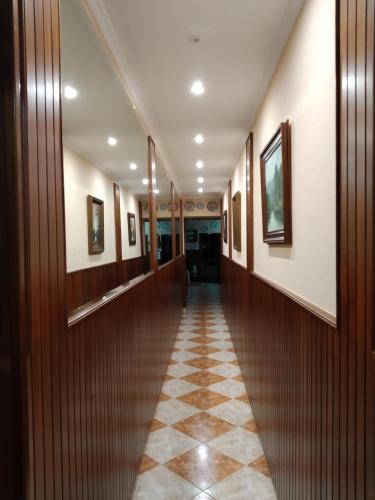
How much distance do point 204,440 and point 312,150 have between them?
2.30 m

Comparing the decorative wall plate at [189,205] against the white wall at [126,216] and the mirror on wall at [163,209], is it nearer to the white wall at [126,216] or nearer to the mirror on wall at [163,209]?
the mirror on wall at [163,209]

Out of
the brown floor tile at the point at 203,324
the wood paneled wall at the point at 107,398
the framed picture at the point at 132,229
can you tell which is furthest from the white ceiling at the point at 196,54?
the brown floor tile at the point at 203,324

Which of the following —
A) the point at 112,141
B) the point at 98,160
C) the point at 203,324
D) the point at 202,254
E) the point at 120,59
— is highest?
the point at 120,59

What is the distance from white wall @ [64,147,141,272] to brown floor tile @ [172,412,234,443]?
1712 mm

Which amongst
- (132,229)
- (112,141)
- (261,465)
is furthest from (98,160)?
(261,465)

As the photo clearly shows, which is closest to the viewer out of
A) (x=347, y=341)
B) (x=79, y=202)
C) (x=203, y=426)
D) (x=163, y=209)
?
(x=347, y=341)

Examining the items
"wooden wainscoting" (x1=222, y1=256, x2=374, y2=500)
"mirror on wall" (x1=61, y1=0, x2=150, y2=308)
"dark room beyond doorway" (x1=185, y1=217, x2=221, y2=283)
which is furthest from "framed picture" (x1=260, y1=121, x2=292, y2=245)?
"dark room beyond doorway" (x1=185, y1=217, x2=221, y2=283)

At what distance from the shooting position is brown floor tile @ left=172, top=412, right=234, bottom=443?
2.64m

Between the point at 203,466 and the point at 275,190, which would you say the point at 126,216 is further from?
the point at 203,466

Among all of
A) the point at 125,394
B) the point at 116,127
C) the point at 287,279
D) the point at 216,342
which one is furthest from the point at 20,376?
the point at 216,342

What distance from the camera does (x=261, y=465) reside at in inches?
90.1

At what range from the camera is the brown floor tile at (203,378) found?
362cm

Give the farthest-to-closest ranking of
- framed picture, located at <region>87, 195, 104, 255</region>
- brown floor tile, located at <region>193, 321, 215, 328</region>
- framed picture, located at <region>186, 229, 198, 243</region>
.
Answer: framed picture, located at <region>186, 229, 198, 243</region>, brown floor tile, located at <region>193, 321, 215, 328</region>, framed picture, located at <region>87, 195, 104, 255</region>

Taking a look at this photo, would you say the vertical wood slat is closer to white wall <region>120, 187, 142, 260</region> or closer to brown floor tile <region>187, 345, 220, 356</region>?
white wall <region>120, 187, 142, 260</region>
